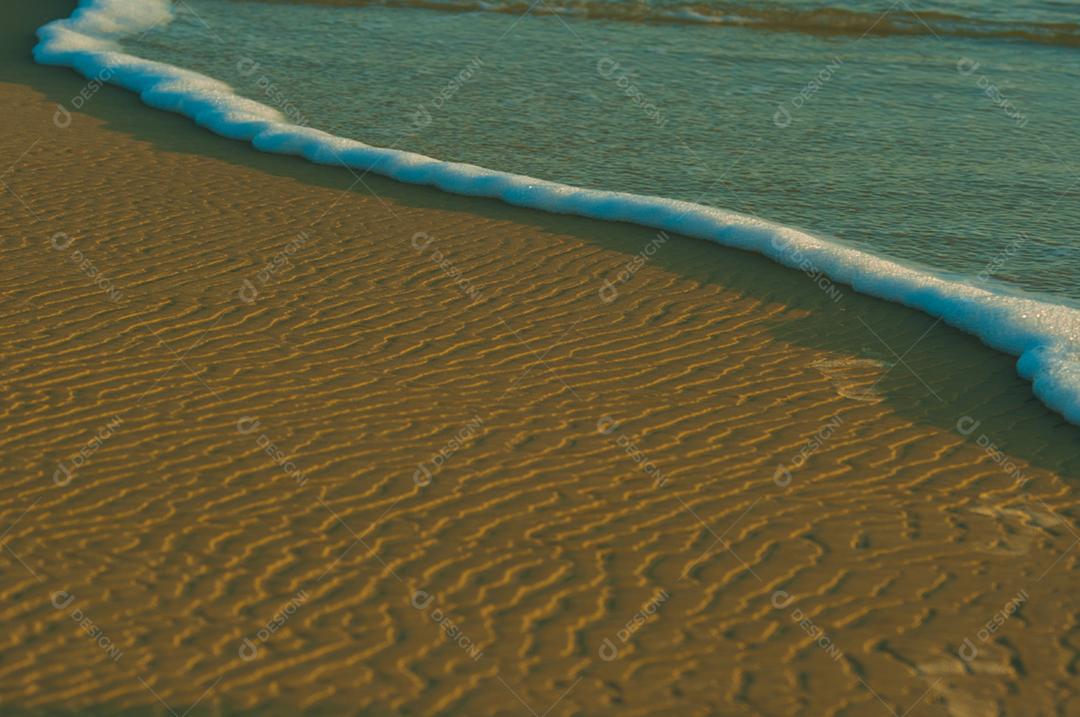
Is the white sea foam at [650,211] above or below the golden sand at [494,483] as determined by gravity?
below

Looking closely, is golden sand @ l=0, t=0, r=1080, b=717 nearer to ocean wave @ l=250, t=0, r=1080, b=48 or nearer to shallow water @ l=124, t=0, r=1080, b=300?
shallow water @ l=124, t=0, r=1080, b=300

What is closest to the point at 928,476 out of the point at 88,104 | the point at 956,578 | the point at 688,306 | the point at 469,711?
the point at 956,578

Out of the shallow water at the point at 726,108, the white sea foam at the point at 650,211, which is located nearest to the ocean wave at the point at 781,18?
the shallow water at the point at 726,108

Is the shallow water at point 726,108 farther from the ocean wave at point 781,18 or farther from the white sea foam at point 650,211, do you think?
the white sea foam at point 650,211

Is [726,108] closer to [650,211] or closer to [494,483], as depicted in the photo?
[650,211]

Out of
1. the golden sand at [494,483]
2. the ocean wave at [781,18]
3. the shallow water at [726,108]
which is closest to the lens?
the golden sand at [494,483]

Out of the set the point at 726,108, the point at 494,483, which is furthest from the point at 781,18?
the point at 494,483

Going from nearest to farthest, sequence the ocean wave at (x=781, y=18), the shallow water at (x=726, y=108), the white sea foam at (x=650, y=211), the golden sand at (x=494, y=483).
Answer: the golden sand at (x=494, y=483) → the white sea foam at (x=650, y=211) → the shallow water at (x=726, y=108) → the ocean wave at (x=781, y=18)

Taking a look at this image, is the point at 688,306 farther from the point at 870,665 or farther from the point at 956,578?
the point at 870,665
